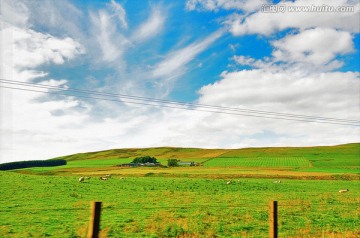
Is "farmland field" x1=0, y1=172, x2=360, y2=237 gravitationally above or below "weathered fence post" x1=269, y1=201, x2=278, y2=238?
below

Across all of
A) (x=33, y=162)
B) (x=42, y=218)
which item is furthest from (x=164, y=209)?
(x=33, y=162)

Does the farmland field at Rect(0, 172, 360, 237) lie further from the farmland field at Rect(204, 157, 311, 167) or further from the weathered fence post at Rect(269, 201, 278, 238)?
the farmland field at Rect(204, 157, 311, 167)

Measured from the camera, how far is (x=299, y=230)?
16.9m

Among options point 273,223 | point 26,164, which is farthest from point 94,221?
point 26,164

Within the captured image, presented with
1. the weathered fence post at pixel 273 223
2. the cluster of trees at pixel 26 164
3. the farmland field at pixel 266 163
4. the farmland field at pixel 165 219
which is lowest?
the cluster of trees at pixel 26 164

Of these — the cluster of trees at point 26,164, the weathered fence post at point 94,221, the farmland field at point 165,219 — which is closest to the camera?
the weathered fence post at point 94,221

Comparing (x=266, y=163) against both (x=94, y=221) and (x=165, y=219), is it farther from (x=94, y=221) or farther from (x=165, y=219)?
(x=94, y=221)

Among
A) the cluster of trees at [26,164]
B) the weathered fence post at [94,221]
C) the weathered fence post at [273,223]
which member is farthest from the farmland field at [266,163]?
the weathered fence post at [94,221]

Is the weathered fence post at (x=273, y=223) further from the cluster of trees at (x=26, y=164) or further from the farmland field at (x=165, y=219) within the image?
the cluster of trees at (x=26, y=164)

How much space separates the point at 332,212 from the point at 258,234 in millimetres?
10366

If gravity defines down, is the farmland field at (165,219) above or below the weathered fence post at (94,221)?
below

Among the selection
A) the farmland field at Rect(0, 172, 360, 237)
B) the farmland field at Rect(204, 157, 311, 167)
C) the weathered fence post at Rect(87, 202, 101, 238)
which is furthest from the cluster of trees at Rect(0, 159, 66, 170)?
the weathered fence post at Rect(87, 202, 101, 238)

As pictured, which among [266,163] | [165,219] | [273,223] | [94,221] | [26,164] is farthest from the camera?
[26,164]

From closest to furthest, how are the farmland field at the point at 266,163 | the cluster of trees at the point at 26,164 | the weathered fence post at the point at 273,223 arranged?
1. the weathered fence post at the point at 273,223
2. the farmland field at the point at 266,163
3. the cluster of trees at the point at 26,164
